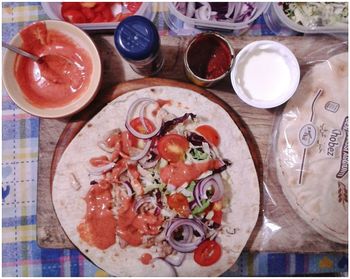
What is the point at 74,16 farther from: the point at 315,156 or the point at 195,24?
the point at 315,156

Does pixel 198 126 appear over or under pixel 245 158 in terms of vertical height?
over

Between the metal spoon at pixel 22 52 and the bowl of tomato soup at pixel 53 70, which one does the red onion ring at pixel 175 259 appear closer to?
the bowl of tomato soup at pixel 53 70

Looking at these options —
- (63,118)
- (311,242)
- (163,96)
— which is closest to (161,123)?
(163,96)

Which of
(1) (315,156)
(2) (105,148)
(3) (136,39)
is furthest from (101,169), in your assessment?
(1) (315,156)

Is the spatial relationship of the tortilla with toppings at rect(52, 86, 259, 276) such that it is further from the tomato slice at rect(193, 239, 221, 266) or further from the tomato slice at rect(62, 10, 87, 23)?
the tomato slice at rect(62, 10, 87, 23)

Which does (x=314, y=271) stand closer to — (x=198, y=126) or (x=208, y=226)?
(x=208, y=226)

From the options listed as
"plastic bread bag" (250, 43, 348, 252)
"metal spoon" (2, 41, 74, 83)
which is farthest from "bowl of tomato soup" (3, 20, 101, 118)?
"plastic bread bag" (250, 43, 348, 252)
